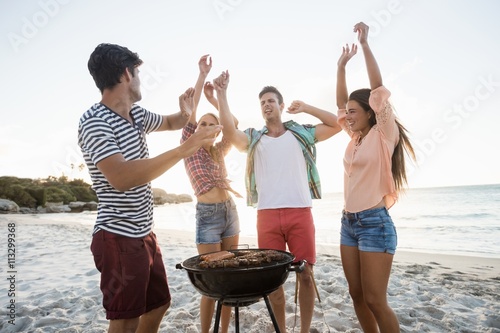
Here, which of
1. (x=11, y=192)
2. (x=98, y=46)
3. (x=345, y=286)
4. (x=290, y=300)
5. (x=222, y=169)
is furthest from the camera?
(x=11, y=192)

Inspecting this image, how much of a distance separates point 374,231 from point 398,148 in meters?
0.80

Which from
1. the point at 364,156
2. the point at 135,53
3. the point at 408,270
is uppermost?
the point at 135,53

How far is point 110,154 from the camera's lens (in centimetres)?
175

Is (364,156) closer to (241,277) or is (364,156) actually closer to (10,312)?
(241,277)

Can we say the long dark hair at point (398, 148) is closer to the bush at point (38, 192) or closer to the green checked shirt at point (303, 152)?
the green checked shirt at point (303, 152)

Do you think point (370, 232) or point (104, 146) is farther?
point (370, 232)

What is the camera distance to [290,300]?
171 inches

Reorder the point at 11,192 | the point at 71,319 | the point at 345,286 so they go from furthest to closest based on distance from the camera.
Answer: the point at 11,192
the point at 345,286
the point at 71,319

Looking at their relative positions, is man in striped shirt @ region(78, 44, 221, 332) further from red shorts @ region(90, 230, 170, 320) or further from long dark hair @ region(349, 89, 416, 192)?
long dark hair @ region(349, 89, 416, 192)

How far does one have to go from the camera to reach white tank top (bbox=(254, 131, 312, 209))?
3.24 m

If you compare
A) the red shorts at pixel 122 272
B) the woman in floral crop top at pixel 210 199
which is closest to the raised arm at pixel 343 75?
the woman in floral crop top at pixel 210 199

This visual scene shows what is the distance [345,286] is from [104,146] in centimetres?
432

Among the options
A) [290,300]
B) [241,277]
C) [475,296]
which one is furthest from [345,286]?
[241,277]

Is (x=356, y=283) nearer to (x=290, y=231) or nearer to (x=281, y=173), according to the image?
(x=290, y=231)
